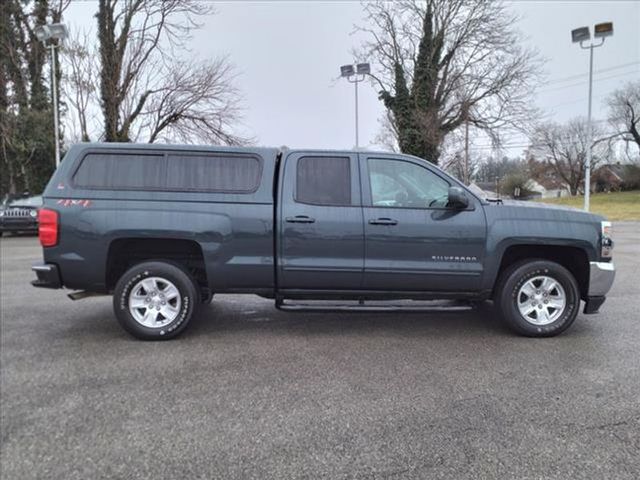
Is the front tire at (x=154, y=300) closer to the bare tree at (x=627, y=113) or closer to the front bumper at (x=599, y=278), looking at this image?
the front bumper at (x=599, y=278)

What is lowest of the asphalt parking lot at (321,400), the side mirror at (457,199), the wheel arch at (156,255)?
the asphalt parking lot at (321,400)

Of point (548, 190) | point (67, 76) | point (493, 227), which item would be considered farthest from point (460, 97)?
point (548, 190)

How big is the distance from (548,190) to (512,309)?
87.0 metres

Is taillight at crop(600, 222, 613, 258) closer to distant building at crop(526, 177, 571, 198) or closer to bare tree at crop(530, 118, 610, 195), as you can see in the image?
bare tree at crop(530, 118, 610, 195)

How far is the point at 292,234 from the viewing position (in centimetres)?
454

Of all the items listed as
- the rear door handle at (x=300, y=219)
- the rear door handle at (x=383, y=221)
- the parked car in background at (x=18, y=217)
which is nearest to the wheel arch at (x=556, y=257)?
the rear door handle at (x=383, y=221)

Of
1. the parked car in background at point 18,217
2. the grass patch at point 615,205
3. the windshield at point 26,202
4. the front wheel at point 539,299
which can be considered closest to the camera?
the front wheel at point 539,299

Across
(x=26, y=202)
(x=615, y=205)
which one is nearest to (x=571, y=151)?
(x=615, y=205)

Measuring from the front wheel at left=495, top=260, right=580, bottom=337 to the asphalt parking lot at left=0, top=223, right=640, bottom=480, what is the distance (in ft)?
0.52

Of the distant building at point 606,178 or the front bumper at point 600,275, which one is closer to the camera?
the front bumper at point 600,275

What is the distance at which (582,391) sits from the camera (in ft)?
11.2

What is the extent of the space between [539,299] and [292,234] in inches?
104

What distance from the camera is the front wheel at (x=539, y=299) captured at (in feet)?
15.2

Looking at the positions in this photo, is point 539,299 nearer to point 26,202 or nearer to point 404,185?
point 404,185
